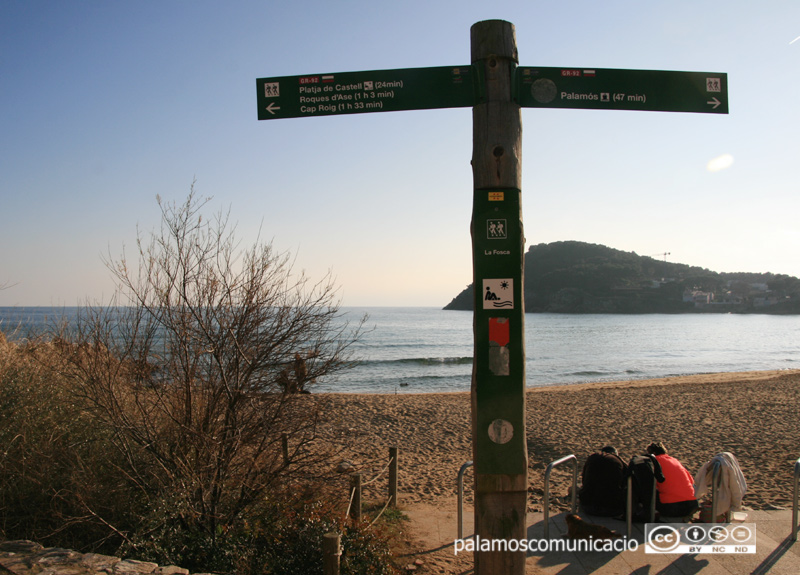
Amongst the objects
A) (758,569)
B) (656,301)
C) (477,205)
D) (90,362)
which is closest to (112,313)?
(90,362)

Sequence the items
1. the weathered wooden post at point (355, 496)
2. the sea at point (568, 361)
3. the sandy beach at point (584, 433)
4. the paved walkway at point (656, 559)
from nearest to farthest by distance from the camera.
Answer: the paved walkway at point (656, 559), the weathered wooden post at point (355, 496), the sandy beach at point (584, 433), the sea at point (568, 361)

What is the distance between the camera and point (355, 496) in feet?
17.8

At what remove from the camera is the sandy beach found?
8156mm

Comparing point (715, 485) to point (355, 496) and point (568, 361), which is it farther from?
point (568, 361)

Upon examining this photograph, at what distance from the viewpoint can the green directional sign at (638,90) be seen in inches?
125

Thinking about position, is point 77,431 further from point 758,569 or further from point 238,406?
point 758,569

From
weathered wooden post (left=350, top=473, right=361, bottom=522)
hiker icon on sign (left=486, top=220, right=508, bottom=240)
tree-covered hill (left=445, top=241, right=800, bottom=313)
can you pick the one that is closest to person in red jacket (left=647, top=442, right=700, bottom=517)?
weathered wooden post (left=350, top=473, right=361, bottom=522)

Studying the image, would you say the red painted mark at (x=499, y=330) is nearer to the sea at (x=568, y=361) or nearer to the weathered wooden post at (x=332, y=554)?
the weathered wooden post at (x=332, y=554)

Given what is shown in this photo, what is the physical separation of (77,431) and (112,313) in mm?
1153

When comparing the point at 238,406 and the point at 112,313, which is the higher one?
the point at 112,313

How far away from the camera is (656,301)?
13788 centimetres

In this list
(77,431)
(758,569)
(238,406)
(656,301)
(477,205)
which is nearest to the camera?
(477,205)

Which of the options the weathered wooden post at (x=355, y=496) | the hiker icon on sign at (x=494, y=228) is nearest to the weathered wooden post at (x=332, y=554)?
the weathered wooden post at (x=355, y=496)

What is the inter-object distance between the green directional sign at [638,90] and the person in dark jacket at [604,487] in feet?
13.0
